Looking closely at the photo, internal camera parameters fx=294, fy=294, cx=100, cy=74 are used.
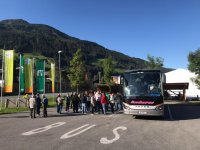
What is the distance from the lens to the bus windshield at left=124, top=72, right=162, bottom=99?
17.4 meters

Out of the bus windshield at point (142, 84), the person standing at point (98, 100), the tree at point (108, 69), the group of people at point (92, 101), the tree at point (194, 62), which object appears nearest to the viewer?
the bus windshield at point (142, 84)

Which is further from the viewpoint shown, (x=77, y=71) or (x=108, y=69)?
(x=108, y=69)

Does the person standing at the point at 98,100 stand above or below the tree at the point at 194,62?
below

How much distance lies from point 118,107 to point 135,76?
9628 millimetres

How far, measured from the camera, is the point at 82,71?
53.6 metres

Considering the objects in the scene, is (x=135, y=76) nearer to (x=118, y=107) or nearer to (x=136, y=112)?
(x=136, y=112)

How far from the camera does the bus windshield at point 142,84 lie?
57.0ft

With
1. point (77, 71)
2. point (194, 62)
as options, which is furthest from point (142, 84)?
point (194, 62)

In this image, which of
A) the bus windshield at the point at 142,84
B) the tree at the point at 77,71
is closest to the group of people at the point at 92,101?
the bus windshield at the point at 142,84

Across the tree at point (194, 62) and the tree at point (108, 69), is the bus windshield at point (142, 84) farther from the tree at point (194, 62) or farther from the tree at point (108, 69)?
the tree at point (108, 69)

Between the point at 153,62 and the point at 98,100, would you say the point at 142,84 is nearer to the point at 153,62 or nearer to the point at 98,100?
the point at 98,100

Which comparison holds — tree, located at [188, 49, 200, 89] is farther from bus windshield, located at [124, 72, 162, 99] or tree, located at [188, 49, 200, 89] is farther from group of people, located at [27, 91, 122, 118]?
bus windshield, located at [124, 72, 162, 99]

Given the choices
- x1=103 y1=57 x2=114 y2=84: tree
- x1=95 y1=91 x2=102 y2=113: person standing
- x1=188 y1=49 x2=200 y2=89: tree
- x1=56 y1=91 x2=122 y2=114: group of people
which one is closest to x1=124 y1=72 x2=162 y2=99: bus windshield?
x1=56 y1=91 x2=122 y2=114: group of people

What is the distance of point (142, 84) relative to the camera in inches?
702
